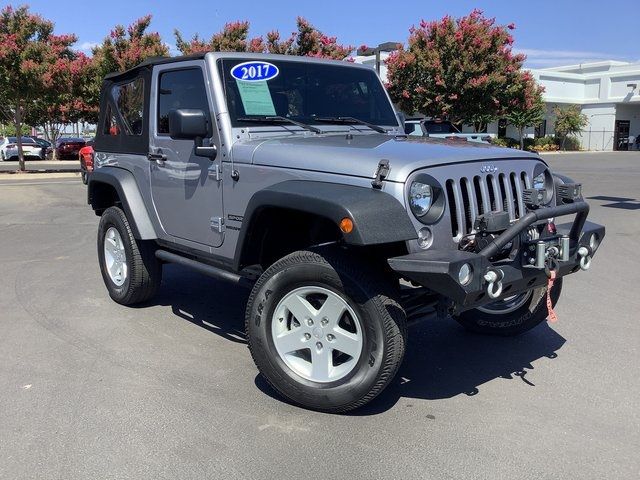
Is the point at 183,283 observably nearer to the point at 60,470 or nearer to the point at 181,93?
the point at 181,93

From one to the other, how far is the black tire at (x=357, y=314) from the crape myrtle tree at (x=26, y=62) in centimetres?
1934

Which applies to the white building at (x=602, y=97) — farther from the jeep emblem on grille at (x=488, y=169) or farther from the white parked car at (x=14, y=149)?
the jeep emblem on grille at (x=488, y=169)

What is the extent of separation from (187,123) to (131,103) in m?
1.63

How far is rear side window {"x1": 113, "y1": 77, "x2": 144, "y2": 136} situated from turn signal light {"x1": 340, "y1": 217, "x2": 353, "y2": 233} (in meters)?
2.69

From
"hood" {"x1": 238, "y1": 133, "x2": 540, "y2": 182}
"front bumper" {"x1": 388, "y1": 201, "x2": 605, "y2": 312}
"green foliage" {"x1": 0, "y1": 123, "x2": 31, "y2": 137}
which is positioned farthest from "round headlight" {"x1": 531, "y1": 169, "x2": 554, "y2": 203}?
"green foliage" {"x1": 0, "y1": 123, "x2": 31, "y2": 137}

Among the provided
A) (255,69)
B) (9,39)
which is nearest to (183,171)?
(255,69)

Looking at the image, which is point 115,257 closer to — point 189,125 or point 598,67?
point 189,125

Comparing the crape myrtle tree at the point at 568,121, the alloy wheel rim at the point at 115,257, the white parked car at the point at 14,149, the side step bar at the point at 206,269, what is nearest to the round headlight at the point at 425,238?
the side step bar at the point at 206,269

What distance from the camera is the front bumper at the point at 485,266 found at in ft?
9.78

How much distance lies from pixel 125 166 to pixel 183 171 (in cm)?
106

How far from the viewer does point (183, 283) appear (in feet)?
21.1

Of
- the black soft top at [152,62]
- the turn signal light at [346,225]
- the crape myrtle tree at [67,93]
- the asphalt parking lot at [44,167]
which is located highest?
the crape myrtle tree at [67,93]

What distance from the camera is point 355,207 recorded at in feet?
9.97

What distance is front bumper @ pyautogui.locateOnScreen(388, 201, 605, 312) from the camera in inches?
117
